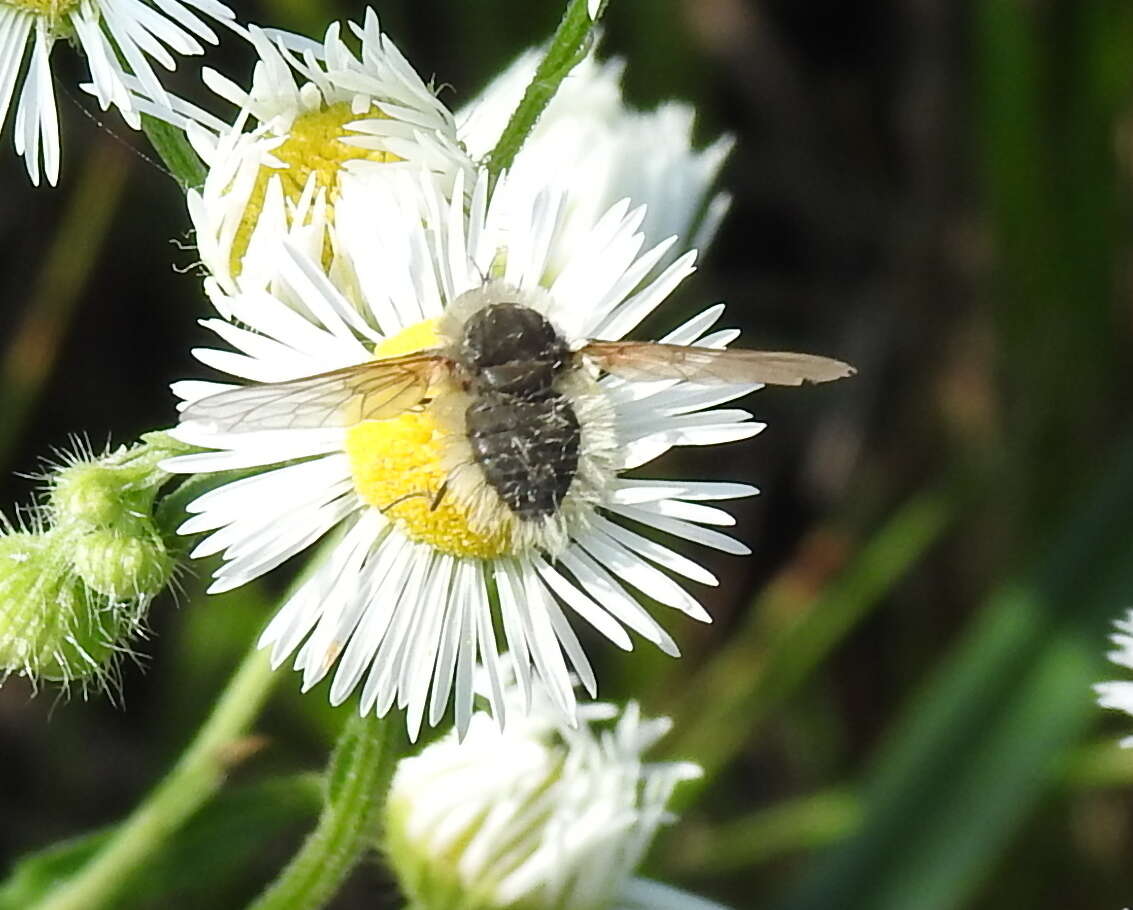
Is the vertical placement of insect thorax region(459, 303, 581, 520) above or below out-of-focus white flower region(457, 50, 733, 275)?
below

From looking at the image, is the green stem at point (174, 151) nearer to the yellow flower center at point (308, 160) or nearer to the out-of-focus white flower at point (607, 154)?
the yellow flower center at point (308, 160)

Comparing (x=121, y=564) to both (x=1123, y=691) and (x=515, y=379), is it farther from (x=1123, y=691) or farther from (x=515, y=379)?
(x=1123, y=691)

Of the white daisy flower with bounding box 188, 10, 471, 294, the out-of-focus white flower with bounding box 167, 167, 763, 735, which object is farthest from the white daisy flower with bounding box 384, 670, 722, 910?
the white daisy flower with bounding box 188, 10, 471, 294

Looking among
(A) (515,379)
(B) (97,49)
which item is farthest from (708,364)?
(B) (97,49)

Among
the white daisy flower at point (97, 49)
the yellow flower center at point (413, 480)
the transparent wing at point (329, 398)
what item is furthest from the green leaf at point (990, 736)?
the white daisy flower at point (97, 49)

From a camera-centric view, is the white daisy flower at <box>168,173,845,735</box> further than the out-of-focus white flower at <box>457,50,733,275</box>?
No

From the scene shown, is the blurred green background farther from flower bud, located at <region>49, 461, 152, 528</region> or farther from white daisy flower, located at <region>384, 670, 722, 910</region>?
flower bud, located at <region>49, 461, 152, 528</region>

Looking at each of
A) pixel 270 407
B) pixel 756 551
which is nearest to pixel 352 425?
pixel 270 407
